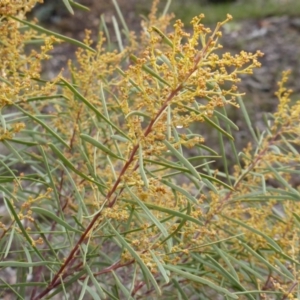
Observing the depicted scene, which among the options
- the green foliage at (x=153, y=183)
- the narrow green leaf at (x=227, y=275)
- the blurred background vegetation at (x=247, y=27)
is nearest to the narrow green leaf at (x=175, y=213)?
the green foliage at (x=153, y=183)

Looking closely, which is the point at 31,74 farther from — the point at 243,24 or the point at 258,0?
the point at 258,0

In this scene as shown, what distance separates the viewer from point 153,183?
784 mm

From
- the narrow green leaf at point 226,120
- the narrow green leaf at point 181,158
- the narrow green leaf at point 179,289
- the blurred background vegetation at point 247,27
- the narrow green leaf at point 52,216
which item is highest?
the blurred background vegetation at point 247,27

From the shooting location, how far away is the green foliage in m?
0.73

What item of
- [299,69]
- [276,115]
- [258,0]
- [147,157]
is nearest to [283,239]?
[276,115]

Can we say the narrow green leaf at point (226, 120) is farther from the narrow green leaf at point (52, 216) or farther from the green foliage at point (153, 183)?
the narrow green leaf at point (52, 216)

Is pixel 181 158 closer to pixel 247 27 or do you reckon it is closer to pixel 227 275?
pixel 227 275

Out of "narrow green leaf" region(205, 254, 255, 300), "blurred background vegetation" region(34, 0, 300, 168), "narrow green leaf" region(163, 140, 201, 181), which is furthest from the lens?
"blurred background vegetation" region(34, 0, 300, 168)

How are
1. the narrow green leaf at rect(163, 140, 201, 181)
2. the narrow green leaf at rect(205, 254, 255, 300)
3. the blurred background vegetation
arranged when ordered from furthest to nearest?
the blurred background vegetation → the narrow green leaf at rect(205, 254, 255, 300) → the narrow green leaf at rect(163, 140, 201, 181)

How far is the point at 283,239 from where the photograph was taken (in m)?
0.99

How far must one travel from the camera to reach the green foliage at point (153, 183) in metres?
0.73

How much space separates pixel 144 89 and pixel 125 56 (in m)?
0.51

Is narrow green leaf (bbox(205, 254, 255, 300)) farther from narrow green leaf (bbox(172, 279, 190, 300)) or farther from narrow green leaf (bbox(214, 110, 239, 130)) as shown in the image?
narrow green leaf (bbox(214, 110, 239, 130))

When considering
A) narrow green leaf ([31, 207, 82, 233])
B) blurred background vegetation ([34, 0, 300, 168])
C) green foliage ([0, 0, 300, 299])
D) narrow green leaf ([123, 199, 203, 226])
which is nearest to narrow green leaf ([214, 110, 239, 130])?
green foliage ([0, 0, 300, 299])
